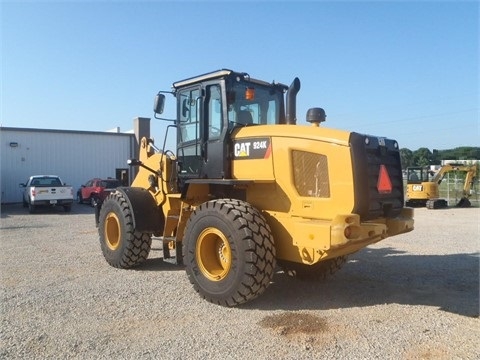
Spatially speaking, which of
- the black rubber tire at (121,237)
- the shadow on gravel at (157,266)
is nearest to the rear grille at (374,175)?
the shadow on gravel at (157,266)

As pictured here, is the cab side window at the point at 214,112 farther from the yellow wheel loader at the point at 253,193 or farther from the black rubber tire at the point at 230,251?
the black rubber tire at the point at 230,251

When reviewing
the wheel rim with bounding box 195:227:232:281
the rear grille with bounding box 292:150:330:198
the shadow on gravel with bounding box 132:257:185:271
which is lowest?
the shadow on gravel with bounding box 132:257:185:271

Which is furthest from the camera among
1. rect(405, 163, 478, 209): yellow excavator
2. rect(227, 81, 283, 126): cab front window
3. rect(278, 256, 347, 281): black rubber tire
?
rect(405, 163, 478, 209): yellow excavator

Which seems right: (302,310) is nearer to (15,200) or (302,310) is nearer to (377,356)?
(377,356)

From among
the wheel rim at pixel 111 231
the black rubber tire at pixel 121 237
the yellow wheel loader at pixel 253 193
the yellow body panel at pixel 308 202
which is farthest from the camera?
the wheel rim at pixel 111 231

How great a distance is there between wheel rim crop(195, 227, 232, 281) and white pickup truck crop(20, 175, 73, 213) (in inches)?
616

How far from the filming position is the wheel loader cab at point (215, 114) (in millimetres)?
6527

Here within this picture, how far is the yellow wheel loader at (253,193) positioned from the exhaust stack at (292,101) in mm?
18

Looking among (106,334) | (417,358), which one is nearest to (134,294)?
(106,334)

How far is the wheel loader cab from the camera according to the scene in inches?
257

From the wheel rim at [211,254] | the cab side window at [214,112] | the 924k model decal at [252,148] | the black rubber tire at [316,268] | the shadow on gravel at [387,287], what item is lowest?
the shadow on gravel at [387,287]

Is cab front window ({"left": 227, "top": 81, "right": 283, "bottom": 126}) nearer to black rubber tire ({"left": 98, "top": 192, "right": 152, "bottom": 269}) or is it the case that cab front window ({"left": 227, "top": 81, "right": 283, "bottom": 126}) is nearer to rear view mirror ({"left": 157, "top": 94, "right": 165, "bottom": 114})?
rear view mirror ({"left": 157, "top": 94, "right": 165, "bottom": 114})

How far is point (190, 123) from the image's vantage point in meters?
7.14

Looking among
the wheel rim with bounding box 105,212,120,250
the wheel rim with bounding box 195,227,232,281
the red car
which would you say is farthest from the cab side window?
the red car
